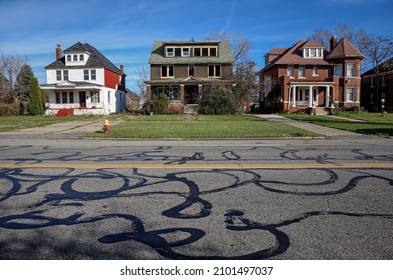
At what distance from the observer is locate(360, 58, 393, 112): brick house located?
44656 millimetres

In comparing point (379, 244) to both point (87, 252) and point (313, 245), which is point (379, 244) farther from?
point (87, 252)

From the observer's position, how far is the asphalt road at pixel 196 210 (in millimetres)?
3324

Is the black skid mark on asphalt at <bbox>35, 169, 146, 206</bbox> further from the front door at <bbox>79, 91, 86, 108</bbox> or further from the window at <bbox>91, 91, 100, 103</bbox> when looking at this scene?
the front door at <bbox>79, 91, 86, 108</bbox>

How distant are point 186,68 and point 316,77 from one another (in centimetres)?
1707

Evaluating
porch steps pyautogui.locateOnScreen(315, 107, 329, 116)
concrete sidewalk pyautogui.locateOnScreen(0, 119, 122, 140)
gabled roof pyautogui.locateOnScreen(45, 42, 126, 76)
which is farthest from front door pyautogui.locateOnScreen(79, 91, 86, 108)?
porch steps pyautogui.locateOnScreen(315, 107, 329, 116)

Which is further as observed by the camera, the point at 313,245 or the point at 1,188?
the point at 1,188

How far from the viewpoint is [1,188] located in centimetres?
564

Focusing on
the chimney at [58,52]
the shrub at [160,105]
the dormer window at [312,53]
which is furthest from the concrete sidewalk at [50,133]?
the dormer window at [312,53]

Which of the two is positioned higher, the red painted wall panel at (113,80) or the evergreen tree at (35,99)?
the red painted wall panel at (113,80)

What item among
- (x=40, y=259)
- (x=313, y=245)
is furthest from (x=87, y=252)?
(x=313, y=245)

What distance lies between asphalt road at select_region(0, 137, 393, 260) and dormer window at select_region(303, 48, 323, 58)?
123 feet

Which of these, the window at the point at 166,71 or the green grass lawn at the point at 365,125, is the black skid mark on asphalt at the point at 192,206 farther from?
the window at the point at 166,71

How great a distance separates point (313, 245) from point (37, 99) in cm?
3906

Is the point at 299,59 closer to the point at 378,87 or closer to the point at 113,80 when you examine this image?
the point at 378,87
